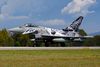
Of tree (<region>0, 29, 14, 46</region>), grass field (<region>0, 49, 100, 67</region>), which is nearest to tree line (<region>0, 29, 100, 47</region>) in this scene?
tree (<region>0, 29, 14, 46</region>)

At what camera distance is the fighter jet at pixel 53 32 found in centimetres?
8712

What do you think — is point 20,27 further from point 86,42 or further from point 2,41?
point 86,42

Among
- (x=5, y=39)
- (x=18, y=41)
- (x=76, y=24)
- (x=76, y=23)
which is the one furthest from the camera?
(x=5, y=39)

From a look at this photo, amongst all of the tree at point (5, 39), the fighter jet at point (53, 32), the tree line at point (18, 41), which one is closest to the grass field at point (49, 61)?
the fighter jet at point (53, 32)

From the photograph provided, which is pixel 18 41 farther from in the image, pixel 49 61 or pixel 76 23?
pixel 49 61

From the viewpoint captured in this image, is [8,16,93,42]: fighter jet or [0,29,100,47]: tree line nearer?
[8,16,93,42]: fighter jet

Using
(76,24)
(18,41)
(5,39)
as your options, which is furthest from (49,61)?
(5,39)

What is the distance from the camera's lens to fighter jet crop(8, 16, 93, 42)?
286ft

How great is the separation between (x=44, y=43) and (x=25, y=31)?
233 inches

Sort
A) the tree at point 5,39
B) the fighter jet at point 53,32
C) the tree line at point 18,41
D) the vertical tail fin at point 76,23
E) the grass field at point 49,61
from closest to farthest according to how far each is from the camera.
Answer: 1. the grass field at point 49,61
2. the fighter jet at point 53,32
3. the tree line at point 18,41
4. the tree at point 5,39
5. the vertical tail fin at point 76,23

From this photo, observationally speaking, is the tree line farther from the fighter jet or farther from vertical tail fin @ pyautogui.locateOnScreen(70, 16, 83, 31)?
vertical tail fin @ pyautogui.locateOnScreen(70, 16, 83, 31)

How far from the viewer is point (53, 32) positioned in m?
91.7

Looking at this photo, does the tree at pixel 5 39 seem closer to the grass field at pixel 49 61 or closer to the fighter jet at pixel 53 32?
the fighter jet at pixel 53 32

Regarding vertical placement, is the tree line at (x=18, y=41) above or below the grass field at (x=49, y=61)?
above
